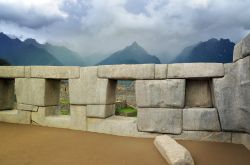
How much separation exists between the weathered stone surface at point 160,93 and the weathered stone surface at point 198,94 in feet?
1.05

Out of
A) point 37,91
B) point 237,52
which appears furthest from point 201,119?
point 37,91

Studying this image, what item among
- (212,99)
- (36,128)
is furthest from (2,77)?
(212,99)

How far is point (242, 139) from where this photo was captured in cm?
492

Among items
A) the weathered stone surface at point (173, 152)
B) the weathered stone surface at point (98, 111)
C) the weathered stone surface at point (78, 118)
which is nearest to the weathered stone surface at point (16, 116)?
the weathered stone surface at point (78, 118)

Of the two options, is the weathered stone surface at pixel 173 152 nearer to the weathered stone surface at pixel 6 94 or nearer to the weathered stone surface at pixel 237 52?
the weathered stone surface at pixel 237 52

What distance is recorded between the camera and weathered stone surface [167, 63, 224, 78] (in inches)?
202

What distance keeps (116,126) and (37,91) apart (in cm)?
240

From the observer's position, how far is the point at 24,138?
564 cm

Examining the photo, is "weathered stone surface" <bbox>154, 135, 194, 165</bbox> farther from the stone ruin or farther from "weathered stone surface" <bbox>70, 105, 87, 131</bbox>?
"weathered stone surface" <bbox>70, 105, 87, 131</bbox>

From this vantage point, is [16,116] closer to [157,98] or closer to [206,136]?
[157,98]

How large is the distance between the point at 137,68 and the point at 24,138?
2799 mm

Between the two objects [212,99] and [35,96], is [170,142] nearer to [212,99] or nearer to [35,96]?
[212,99]

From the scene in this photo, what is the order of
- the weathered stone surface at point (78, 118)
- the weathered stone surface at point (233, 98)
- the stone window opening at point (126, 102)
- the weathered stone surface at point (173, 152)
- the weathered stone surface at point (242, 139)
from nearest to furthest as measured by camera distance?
1. the weathered stone surface at point (173, 152)
2. the weathered stone surface at point (233, 98)
3. the weathered stone surface at point (242, 139)
4. the weathered stone surface at point (78, 118)
5. the stone window opening at point (126, 102)

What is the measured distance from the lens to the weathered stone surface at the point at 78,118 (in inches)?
251
